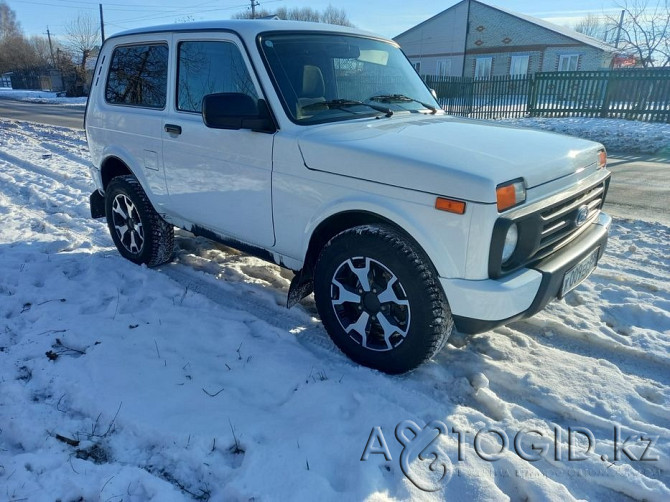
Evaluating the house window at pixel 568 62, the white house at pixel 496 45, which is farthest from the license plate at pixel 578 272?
the house window at pixel 568 62

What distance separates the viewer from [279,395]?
107 inches

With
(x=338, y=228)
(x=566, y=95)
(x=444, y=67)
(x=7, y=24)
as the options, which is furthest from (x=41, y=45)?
(x=338, y=228)

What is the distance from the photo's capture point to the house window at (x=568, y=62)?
107 ft

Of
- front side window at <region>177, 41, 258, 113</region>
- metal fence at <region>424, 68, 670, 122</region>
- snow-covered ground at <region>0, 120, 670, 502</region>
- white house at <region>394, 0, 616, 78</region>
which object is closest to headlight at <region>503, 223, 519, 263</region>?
snow-covered ground at <region>0, 120, 670, 502</region>

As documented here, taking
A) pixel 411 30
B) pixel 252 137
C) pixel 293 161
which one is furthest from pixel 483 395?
pixel 411 30

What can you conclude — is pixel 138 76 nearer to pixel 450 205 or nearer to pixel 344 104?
pixel 344 104

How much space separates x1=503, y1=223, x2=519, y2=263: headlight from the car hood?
26cm

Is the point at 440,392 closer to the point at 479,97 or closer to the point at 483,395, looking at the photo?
the point at 483,395

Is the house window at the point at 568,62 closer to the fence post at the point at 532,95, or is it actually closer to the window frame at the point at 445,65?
the window frame at the point at 445,65

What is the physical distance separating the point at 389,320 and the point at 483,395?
68 centimetres

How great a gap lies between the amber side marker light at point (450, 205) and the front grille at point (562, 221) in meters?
0.49

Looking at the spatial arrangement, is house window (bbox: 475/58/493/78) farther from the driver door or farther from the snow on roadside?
the driver door

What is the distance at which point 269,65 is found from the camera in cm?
315

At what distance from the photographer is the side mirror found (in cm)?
288
